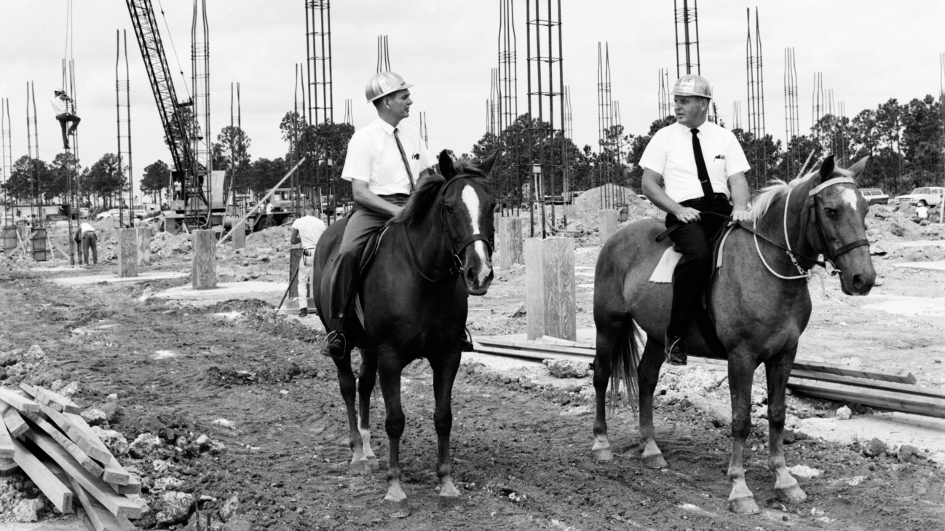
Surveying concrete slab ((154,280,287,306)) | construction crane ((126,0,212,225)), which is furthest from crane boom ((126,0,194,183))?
concrete slab ((154,280,287,306))

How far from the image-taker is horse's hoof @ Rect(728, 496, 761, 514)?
17.5 feet

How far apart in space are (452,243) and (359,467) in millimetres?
1968

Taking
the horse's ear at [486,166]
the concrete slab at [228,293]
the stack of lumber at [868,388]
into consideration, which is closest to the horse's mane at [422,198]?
the horse's ear at [486,166]

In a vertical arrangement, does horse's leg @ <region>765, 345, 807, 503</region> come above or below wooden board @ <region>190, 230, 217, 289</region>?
below

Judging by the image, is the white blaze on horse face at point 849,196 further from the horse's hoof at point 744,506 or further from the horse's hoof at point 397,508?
the horse's hoof at point 397,508

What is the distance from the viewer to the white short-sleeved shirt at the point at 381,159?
6.24 metres

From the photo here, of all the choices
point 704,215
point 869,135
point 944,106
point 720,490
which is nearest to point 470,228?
point 704,215

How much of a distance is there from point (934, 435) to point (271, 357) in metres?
7.79

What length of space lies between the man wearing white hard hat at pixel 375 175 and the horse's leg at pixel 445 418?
797 mm

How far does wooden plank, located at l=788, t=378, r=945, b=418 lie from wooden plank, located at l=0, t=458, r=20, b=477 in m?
6.13

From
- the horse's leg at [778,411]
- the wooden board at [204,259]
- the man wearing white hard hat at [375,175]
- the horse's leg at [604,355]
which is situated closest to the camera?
the horse's leg at [778,411]

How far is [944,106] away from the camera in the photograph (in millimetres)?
49969

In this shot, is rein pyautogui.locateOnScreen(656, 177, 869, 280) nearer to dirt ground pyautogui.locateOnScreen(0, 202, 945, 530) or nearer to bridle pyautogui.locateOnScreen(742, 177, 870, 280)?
bridle pyautogui.locateOnScreen(742, 177, 870, 280)

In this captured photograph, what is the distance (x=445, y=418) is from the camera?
227 inches
